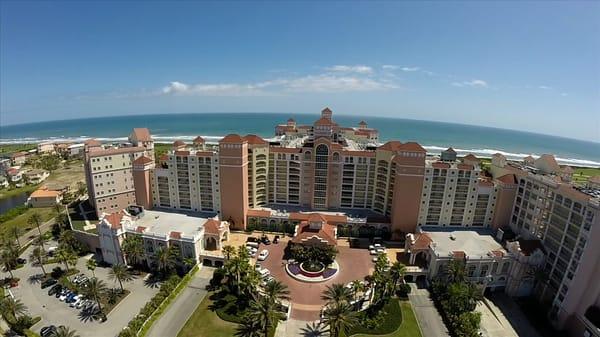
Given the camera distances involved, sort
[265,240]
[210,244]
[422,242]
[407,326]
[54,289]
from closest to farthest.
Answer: [407,326] → [54,289] → [422,242] → [210,244] → [265,240]

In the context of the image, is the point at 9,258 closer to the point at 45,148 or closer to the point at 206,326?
the point at 206,326

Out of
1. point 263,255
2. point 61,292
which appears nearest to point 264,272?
point 263,255

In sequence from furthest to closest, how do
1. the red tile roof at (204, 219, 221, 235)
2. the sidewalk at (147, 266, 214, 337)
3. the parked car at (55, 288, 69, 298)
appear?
the red tile roof at (204, 219, 221, 235)
the parked car at (55, 288, 69, 298)
the sidewalk at (147, 266, 214, 337)

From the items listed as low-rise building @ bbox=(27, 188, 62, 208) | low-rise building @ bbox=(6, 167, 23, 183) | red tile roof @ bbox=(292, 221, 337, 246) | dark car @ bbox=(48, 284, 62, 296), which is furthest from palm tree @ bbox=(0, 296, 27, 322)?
low-rise building @ bbox=(6, 167, 23, 183)

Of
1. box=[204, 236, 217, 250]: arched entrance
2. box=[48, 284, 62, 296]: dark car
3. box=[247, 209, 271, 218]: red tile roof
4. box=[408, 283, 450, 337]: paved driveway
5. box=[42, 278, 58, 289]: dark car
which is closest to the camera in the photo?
box=[408, 283, 450, 337]: paved driveway

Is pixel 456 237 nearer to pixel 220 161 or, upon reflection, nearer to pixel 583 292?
pixel 583 292

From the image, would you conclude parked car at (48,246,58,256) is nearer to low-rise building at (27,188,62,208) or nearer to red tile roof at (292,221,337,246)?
low-rise building at (27,188,62,208)
